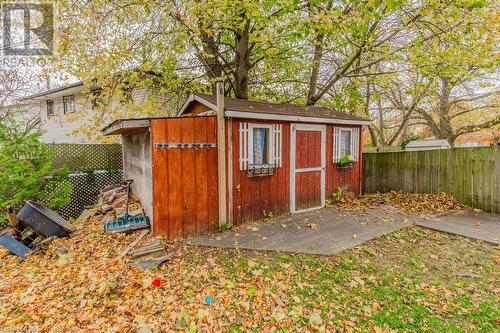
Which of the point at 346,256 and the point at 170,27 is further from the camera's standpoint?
the point at 170,27

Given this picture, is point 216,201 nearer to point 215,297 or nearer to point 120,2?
point 215,297

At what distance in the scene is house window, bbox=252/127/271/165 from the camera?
600cm

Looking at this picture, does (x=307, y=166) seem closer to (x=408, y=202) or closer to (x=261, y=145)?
(x=261, y=145)

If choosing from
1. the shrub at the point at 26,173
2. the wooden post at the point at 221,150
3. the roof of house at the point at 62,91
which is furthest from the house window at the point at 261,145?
the roof of house at the point at 62,91

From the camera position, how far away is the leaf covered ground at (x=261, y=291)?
301cm

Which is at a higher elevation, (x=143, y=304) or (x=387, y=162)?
(x=387, y=162)

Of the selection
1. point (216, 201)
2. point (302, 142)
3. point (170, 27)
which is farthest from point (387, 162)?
point (170, 27)

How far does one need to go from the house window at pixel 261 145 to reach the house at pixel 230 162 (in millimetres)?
22

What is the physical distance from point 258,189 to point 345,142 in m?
3.38

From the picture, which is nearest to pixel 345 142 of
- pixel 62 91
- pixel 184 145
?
pixel 184 145

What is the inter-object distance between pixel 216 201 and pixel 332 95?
8069mm

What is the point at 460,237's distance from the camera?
5113 mm

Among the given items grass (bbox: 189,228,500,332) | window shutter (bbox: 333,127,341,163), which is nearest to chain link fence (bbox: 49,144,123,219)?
grass (bbox: 189,228,500,332)

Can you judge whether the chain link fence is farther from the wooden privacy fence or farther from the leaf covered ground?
the wooden privacy fence
